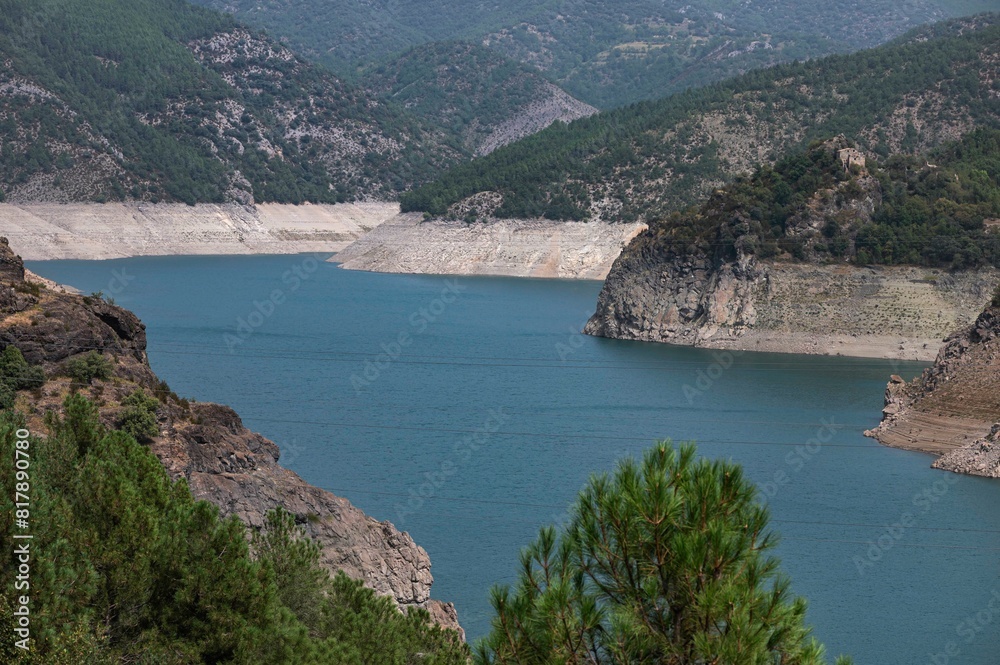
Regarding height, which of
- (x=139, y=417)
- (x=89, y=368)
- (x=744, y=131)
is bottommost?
(x=744, y=131)

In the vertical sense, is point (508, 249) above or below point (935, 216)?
below

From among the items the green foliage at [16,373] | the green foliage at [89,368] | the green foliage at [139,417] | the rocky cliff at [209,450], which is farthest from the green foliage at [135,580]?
the green foliage at [89,368]

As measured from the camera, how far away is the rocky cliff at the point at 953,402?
4984 cm

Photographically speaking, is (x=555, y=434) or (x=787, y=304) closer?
(x=555, y=434)

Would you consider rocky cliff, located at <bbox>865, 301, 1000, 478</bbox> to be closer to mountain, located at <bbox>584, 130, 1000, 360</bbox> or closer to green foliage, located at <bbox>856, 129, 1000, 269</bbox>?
mountain, located at <bbox>584, 130, 1000, 360</bbox>

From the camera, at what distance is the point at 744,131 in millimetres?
140875

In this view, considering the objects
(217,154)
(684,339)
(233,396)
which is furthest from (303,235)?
(233,396)

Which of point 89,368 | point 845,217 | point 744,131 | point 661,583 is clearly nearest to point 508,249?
point 744,131

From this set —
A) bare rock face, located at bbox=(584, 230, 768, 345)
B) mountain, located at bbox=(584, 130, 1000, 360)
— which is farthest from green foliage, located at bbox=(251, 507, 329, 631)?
bare rock face, located at bbox=(584, 230, 768, 345)

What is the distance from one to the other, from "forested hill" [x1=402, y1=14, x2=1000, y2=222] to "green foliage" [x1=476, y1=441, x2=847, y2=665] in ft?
377

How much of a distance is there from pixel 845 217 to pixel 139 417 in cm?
5767

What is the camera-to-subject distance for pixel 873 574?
35.7m

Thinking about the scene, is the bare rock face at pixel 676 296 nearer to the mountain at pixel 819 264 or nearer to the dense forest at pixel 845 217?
the mountain at pixel 819 264

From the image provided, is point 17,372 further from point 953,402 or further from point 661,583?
point 953,402
